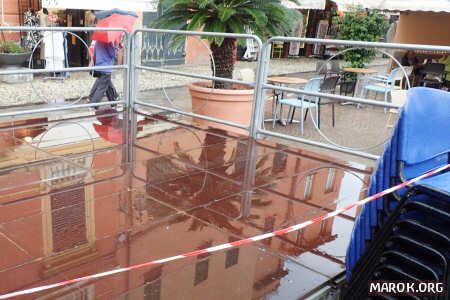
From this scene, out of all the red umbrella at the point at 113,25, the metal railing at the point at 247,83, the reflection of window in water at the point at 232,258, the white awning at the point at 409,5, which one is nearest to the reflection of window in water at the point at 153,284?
the reflection of window in water at the point at 232,258

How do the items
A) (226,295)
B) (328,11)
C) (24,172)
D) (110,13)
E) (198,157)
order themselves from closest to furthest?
(226,295), (24,172), (198,157), (110,13), (328,11)

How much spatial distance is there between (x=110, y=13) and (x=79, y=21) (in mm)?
6912

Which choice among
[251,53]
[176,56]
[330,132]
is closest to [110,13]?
[330,132]

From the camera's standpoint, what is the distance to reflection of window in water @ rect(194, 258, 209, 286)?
99.2 inches

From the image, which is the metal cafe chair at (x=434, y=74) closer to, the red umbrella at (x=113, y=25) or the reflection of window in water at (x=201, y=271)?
the red umbrella at (x=113, y=25)

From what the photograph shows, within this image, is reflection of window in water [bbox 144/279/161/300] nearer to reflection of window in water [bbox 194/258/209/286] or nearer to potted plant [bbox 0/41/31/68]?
reflection of window in water [bbox 194/258/209/286]

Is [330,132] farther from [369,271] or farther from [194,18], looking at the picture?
[369,271]

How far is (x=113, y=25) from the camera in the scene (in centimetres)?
692

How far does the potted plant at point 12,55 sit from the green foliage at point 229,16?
535cm

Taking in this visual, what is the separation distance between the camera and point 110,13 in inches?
290

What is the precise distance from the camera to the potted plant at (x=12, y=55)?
10.5 meters

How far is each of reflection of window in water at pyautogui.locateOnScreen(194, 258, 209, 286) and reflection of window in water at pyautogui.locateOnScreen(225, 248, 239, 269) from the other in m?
0.13

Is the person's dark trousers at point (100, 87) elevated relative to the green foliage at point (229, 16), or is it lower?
lower

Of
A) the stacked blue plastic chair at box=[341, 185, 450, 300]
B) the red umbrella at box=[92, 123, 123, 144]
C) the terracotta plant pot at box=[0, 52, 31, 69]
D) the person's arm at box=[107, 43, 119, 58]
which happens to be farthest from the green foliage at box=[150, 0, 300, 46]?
the terracotta plant pot at box=[0, 52, 31, 69]
